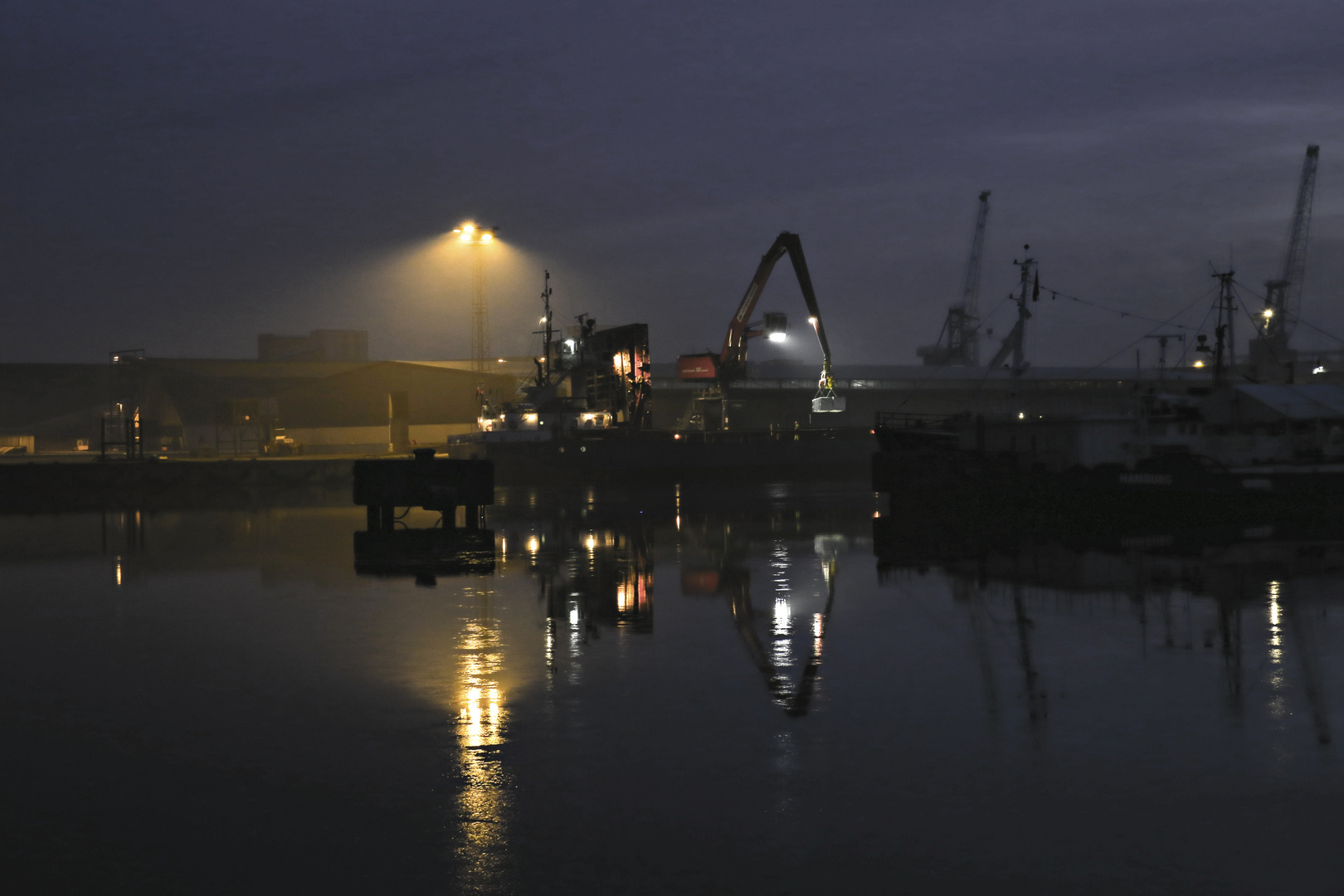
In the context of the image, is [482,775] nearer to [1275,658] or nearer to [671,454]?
[1275,658]

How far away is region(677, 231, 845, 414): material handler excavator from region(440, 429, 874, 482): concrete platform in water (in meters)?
14.3

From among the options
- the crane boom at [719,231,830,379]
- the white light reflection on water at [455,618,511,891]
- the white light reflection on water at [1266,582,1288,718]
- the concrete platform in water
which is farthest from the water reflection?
the crane boom at [719,231,830,379]

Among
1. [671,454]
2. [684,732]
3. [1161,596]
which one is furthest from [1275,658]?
[671,454]

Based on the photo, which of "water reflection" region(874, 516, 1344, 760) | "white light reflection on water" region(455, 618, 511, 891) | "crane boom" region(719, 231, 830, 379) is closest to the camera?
"white light reflection on water" region(455, 618, 511, 891)

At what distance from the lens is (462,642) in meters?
13.3

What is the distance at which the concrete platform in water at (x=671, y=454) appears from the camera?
62.0 metres

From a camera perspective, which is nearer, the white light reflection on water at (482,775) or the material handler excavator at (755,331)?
the white light reflection on water at (482,775)

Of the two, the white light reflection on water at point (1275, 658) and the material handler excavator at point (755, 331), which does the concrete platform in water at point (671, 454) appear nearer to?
the material handler excavator at point (755, 331)

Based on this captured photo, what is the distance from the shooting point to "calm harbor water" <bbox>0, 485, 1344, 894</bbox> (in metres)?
6.50

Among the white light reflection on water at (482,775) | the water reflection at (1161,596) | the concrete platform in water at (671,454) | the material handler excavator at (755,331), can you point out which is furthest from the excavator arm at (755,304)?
the white light reflection on water at (482,775)

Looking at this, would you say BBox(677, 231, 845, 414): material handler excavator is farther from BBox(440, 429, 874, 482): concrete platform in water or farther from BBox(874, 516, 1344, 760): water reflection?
BBox(874, 516, 1344, 760): water reflection

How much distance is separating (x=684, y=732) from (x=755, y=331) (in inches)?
3051

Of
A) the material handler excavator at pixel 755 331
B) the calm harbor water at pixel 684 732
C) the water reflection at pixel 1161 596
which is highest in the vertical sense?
the material handler excavator at pixel 755 331

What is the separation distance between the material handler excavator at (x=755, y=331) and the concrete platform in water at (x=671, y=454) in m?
14.3
